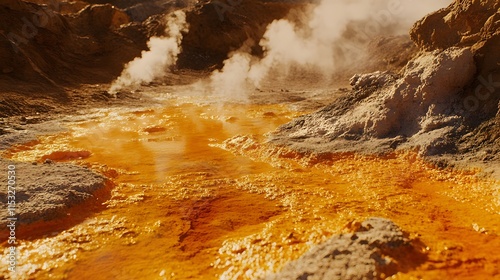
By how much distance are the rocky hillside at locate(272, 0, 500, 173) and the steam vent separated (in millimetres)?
19

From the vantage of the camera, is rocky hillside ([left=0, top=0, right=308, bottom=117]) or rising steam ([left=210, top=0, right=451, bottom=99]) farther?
rising steam ([left=210, top=0, right=451, bottom=99])

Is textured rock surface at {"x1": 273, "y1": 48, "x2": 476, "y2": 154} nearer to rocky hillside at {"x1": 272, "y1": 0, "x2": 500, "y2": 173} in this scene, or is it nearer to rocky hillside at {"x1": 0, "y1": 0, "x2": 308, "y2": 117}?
rocky hillside at {"x1": 272, "y1": 0, "x2": 500, "y2": 173}

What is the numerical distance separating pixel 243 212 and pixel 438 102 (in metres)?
3.09

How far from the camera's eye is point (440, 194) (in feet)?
12.6

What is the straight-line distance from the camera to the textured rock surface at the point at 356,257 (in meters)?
2.50

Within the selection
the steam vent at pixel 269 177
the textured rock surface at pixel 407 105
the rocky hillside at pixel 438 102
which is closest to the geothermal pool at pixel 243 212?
the steam vent at pixel 269 177

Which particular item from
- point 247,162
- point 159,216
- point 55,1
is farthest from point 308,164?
point 55,1

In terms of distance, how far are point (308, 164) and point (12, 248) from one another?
3332 millimetres

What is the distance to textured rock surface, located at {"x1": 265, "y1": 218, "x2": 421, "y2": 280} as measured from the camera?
250 cm

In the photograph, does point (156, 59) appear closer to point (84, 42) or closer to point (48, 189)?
point (84, 42)

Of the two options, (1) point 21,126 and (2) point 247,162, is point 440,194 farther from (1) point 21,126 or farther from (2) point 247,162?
(1) point 21,126

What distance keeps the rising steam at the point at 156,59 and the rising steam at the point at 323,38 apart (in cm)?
215

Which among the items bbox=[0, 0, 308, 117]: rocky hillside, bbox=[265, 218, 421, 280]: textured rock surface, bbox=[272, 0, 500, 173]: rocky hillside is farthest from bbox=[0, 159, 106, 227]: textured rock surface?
bbox=[0, 0, 308, 117]: rocky hillside

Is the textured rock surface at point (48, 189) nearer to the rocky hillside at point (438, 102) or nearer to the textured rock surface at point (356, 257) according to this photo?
the textured rock surface at point (356, 257)
